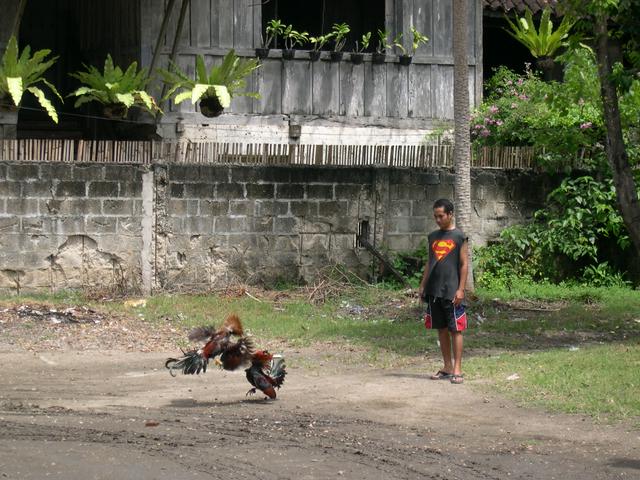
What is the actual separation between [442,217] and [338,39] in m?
8.51

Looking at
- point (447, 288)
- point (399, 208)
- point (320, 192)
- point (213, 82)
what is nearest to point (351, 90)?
point (213, 82)

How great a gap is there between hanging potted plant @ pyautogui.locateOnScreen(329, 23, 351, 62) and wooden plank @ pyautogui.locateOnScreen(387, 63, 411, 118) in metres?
0.93

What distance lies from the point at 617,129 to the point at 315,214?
4.50 metres

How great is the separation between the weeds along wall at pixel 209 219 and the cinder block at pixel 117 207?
0.04 ft

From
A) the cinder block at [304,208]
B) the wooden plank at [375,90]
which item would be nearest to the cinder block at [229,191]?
the cinder block at [304,208]

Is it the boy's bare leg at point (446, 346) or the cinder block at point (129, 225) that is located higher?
the cinder block at point (129, 225)

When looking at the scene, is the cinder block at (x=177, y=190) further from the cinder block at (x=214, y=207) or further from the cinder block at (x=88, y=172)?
the cinder block at (x=88, y=172)

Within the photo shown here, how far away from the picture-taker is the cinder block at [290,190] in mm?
15328

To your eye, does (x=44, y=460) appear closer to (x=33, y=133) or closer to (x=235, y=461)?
(x=235, y=461)

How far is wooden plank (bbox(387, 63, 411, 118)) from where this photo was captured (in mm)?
18891

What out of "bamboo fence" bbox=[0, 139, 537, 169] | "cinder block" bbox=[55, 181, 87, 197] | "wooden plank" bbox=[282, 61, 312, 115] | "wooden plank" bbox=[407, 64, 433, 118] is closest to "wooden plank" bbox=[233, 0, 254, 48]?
"wooden plank" bbox=[282, 61, 312, 115]

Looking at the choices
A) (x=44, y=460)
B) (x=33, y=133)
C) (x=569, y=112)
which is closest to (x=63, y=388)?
(x=44, y=460)

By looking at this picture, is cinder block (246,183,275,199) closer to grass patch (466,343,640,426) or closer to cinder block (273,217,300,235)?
cinder block (273,217,300,235)

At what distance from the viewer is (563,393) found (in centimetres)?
959
